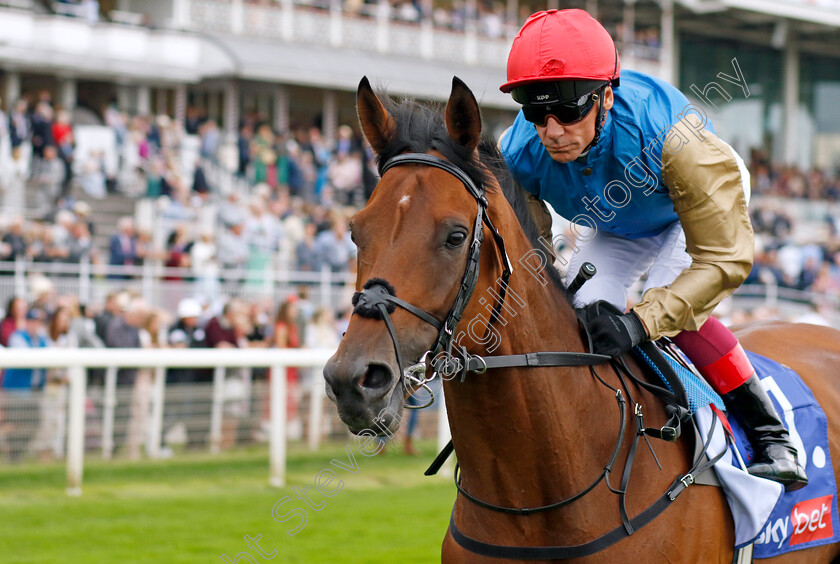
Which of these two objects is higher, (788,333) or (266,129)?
(266,129)

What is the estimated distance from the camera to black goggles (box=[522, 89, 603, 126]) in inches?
97.8

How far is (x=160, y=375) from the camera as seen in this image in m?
6.81

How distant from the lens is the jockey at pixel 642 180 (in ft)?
8.14

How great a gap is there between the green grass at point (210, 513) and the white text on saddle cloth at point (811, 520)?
2.44 metres

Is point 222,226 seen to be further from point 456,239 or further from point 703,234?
point 456,239

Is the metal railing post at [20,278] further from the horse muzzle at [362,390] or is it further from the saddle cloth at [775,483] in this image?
the horse muzzle at [362,390]

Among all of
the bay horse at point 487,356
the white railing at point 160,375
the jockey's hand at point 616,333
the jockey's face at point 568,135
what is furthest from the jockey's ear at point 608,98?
the white railing at point 160,375

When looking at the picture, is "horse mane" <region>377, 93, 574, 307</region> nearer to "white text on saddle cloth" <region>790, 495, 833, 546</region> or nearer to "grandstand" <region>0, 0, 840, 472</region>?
"grandstand" <region>0, 0, 840, 472</region>

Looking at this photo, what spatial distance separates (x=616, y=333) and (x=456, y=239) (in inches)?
26.2

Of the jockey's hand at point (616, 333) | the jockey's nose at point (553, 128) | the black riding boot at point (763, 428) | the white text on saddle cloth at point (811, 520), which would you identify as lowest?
the white text on saddle cloth at point (811, 520)

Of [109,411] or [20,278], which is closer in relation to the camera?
[109,411]

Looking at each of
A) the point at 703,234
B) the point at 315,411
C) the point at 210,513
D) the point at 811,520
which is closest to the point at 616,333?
the point at 703,234

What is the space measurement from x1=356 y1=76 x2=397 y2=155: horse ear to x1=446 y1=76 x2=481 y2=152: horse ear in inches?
5.8

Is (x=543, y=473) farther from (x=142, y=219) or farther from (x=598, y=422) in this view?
(x=142, y=219)
